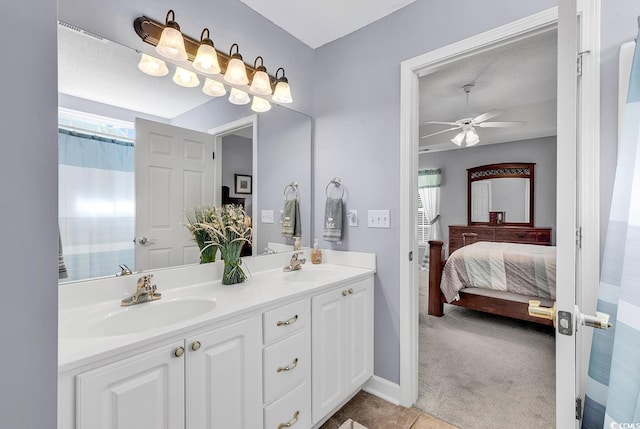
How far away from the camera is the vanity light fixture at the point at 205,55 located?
150 centimetres

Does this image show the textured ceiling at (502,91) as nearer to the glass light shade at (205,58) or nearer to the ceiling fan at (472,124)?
the ceiling fan at (472,124)

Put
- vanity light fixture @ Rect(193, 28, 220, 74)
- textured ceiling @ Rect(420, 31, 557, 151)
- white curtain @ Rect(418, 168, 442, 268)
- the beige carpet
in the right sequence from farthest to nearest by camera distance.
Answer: white curtain @ Rect(418, 168, 442, 268), textured ceiling @ Rect(420, 31, 557, 151), the beige carpet, vanity light fixture @ Rect(193, 28, 220, 74)

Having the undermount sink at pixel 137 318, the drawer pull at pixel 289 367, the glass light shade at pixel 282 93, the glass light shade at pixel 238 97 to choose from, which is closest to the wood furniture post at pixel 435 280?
the glass light shade at pixel 282 93

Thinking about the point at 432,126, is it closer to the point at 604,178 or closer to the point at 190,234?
the point at 604,178

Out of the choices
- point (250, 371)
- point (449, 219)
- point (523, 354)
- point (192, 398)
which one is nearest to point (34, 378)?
point (192, 398)

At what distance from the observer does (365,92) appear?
201 centimetres

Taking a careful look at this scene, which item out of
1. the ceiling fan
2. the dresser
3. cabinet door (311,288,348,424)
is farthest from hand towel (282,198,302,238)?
the dresser

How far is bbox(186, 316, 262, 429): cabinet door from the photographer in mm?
1012

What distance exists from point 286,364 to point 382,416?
811 millimetres

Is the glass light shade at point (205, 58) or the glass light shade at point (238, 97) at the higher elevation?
the glass light shade at point (205, 58)

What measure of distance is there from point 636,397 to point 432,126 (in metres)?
4.56

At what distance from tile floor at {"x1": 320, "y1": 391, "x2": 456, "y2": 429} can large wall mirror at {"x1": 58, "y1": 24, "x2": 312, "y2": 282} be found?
1117 mm

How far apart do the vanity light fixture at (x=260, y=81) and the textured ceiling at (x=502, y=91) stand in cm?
139

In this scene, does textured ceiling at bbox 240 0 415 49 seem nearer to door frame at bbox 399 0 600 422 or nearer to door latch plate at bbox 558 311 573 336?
door frame at bbox 399 0 600 422
